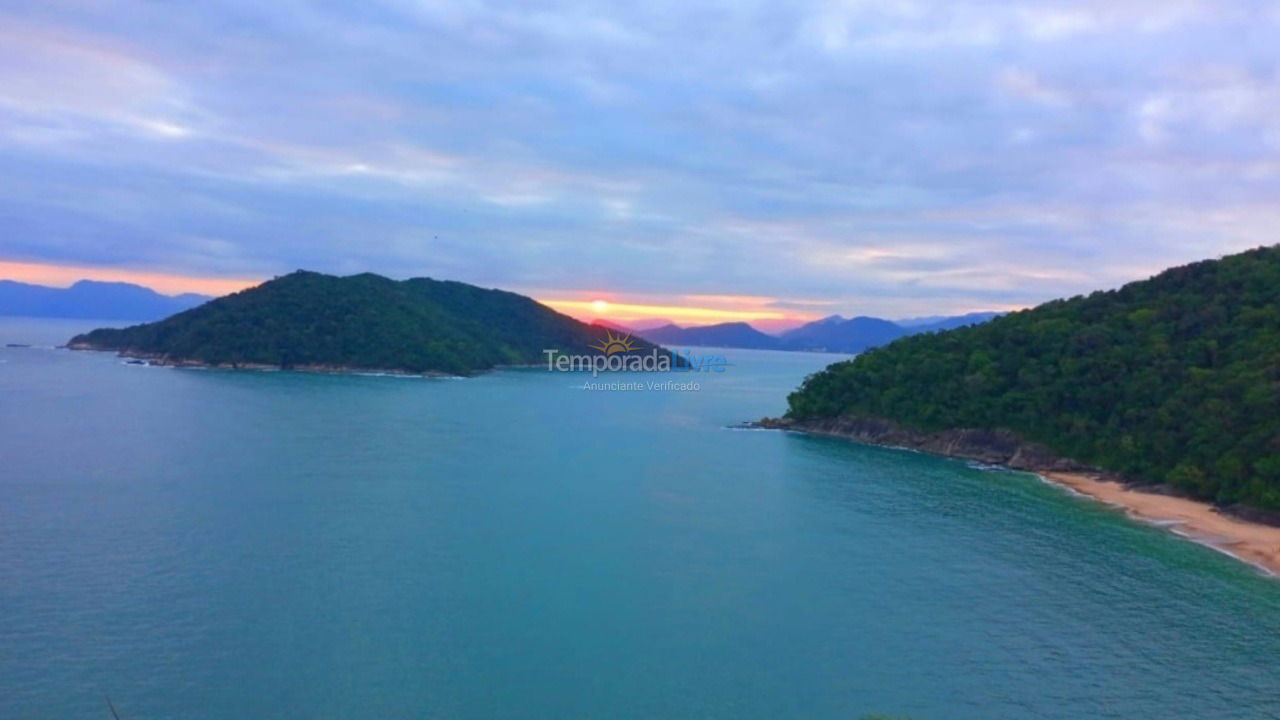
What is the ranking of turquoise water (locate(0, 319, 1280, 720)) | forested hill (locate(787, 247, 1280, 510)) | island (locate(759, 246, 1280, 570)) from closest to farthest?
turquoise water (locate(0, 319, 1280, 720)), island (locate(759, 246, 1280, 570)), forested hill (locate(787, 247, 1280, 510))

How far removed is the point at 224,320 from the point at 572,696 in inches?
4298

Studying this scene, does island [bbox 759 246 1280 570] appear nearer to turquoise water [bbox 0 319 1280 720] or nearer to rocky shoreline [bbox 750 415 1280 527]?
rocky shoreline [bbox 750 415 1280 527]

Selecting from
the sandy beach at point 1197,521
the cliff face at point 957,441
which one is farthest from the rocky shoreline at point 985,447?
the sandy beach at point 1197,521

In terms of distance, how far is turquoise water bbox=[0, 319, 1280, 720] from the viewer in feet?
62.3

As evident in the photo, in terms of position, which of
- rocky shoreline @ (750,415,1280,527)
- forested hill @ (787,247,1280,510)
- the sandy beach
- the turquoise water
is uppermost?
forested hill @ (787,247,1280,510)

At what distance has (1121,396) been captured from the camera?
4866cm

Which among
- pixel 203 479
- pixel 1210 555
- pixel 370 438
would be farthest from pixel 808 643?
pixel 370 438

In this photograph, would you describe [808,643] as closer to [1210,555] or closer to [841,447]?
[1210,555]

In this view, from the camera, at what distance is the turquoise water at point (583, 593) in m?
19.0

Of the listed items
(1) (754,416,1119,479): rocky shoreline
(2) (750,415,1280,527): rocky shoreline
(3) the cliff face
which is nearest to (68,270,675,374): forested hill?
(2) (750,415,1280,527): rocky shoreline

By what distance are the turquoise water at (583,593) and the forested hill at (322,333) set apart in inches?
2343

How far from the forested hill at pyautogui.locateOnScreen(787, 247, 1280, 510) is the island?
10 cm

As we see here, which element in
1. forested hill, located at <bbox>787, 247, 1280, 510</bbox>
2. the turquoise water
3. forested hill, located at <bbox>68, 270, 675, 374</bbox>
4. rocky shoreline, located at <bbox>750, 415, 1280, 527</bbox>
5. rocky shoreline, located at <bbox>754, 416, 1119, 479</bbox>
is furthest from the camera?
forested hill, located at <bbox>68, 270, 675, 374</bbox>

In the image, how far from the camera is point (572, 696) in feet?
61.8
